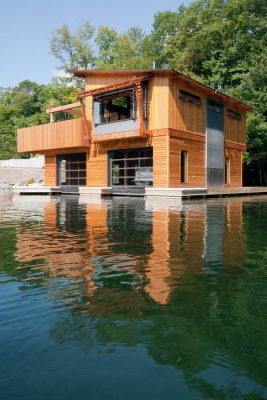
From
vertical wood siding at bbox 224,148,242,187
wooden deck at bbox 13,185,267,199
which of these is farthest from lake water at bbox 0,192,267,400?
vertical wood siding at bbox 224,148,242,187

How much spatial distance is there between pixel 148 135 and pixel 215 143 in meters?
6.19

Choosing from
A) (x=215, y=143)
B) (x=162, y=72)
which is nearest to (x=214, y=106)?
(x=215, y=143)

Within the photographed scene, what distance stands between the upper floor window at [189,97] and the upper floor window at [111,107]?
118 inches

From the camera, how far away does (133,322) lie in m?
3.08

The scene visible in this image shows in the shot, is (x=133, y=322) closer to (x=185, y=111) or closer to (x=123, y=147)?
(x=185, y=111)

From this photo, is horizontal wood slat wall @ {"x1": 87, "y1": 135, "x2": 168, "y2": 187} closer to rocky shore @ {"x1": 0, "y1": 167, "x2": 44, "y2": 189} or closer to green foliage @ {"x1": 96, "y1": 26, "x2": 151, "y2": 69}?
rocky shore @ {"x1": 0, "y1": 167, "x2": 44, "y2": 189}

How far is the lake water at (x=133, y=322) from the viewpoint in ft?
→ 7.27

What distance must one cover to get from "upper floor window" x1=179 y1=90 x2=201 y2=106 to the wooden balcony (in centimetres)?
708

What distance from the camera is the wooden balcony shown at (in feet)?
84.2

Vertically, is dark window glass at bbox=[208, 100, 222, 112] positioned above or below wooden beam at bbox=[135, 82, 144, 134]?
above

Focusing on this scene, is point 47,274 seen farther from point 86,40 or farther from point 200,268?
point 86,40

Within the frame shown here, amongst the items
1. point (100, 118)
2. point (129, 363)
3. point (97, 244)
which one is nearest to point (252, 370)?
point (129, 363)

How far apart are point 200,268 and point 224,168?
77.7 ft

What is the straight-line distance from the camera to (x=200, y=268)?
4801mm
